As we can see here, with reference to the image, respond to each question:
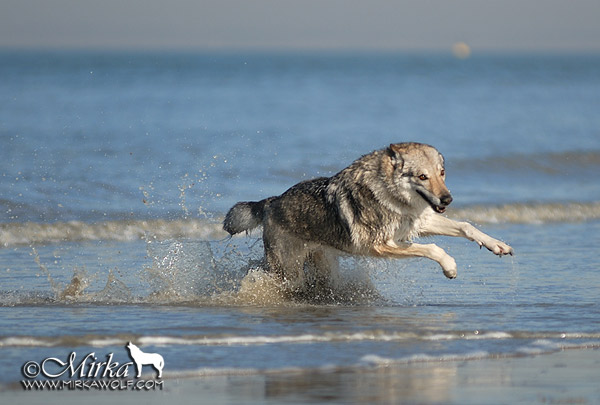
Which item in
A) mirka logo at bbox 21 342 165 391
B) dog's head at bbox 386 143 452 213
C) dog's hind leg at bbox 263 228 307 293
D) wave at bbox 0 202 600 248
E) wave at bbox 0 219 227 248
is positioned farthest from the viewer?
wave at bbox 0 202 600 248

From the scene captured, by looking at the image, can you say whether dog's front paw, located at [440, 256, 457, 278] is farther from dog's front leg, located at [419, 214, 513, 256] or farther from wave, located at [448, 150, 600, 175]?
wave, located at [448, 150, 600, 175]

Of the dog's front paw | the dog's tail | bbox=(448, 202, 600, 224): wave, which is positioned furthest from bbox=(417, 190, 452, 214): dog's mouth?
bbox=(448, 202, 600, 224): wave

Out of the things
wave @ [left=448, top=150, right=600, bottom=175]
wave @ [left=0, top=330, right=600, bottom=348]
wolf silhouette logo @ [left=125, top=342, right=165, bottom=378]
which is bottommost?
wolf silhouette logo @ [left=125, top=342, right=165, bottom=378]

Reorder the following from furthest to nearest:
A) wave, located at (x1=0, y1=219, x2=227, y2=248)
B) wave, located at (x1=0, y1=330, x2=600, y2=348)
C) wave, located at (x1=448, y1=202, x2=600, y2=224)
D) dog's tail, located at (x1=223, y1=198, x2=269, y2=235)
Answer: wave, located at (x1=448, y1=202, x2=600, y2=224) → wave, located at (x1=0, y1=219, x2=227, y2=248) → dog's tail, located at (x1=223, y1=198, x2=269, y2=235) → wave, located at (x1=0, y1=330, x2=600, y2=348)

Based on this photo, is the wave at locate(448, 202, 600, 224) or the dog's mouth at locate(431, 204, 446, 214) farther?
the wave at locate(448, 202, 600, 224)

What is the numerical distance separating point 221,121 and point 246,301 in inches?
731

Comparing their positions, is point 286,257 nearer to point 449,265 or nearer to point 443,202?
point 449,265

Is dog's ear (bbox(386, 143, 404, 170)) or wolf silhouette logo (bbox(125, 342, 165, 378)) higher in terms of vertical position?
dog's ear (bbox(386, 143, 404, 170))

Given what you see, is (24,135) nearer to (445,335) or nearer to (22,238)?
(22,238)

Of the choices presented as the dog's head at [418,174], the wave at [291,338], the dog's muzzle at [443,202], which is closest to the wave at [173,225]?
the wave at [291,338]

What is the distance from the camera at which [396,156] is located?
8148mm

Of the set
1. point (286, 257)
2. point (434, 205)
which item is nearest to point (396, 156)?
point (434, 205)

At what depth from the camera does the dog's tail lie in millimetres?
9000

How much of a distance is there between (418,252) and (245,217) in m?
1.84
